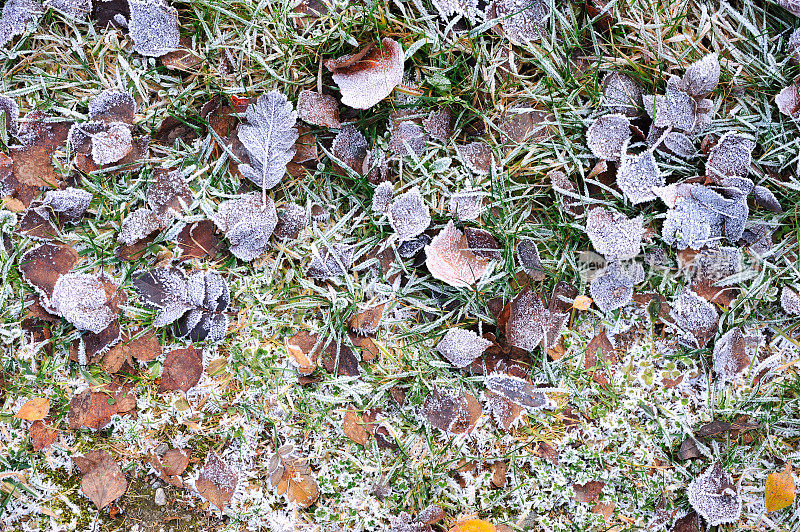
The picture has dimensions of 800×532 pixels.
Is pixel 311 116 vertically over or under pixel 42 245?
over

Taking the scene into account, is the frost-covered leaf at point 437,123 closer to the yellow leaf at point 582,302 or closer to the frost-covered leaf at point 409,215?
the frost-covered leaf at point 409,215

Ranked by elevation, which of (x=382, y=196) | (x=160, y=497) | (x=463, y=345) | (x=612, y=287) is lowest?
(x=160, y=497)

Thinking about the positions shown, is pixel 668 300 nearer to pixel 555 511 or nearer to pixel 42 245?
pixel 555 511

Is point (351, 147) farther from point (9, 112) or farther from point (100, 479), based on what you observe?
point (100, 479)

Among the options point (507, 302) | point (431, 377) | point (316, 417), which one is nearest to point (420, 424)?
point (431, 377)

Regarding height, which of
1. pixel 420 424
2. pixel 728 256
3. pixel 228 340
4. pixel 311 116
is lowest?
pixel 420 424

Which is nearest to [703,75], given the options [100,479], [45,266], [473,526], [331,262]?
[331,262]
